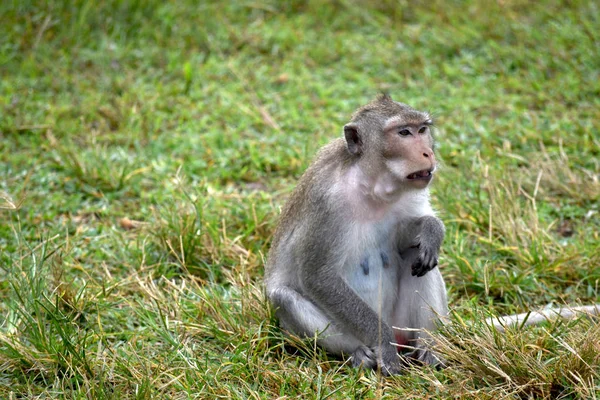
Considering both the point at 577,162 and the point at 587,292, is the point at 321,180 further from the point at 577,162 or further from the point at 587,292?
the point at 577,162

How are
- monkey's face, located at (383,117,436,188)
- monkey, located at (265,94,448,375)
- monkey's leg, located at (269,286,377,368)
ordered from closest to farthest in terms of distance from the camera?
monkey's face, located at (383,117,436,188) < monkey, located at (265,94,448,375) < monkey's leg, located at (269,286,377,368)

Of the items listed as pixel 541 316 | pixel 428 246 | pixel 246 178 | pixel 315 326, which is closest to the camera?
pixel 428 246

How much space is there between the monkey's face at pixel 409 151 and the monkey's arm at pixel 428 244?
11.0 inches

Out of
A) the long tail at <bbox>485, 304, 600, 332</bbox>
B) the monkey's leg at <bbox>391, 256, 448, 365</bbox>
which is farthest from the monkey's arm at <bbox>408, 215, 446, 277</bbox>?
the long tail at <bbox>485, 304, 600, 332</bbox>

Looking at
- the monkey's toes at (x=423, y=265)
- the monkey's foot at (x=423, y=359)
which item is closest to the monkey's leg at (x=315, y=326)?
the monkey's foot at (x=423, y=359)

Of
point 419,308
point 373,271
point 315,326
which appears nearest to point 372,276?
point 373,271

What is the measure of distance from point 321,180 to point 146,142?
2.98 metres

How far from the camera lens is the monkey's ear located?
157 inches

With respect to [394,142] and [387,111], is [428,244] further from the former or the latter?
[387,111]

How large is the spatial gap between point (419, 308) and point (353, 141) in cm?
91

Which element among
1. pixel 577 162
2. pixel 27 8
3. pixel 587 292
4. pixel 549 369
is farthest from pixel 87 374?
pixel 27 8

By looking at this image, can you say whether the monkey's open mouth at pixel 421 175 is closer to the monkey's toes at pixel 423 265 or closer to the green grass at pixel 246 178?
the monkey's toes at pixel 423 265

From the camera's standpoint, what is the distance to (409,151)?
12.5ft

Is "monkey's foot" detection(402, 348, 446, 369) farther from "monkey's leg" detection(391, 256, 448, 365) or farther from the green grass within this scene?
the green grass
